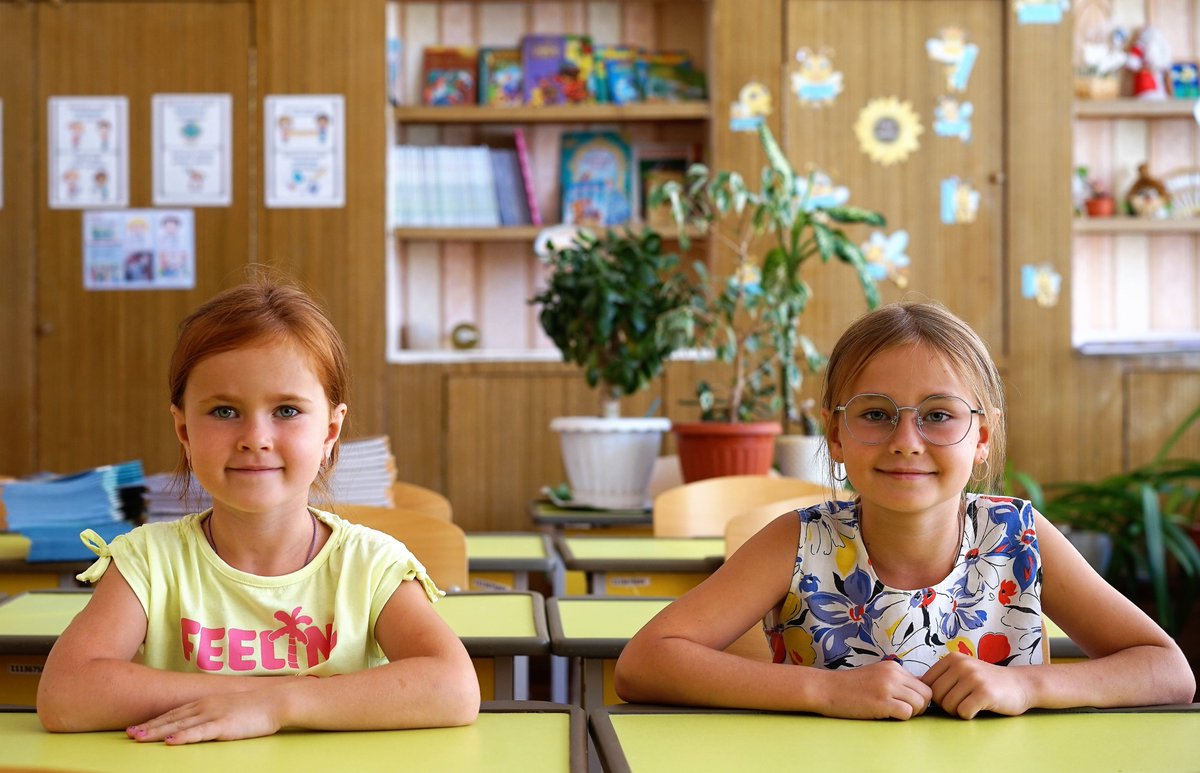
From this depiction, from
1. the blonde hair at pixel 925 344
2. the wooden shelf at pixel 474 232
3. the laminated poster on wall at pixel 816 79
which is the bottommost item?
the blonde hair at pixel 925 344

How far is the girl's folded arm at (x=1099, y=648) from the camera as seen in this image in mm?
1095

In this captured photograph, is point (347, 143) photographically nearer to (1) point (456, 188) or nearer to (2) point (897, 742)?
(1) point (456, 188)

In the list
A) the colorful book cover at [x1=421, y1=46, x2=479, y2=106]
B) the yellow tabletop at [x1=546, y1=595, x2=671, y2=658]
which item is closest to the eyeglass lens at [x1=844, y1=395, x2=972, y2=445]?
the yellow tabletop at [x1=546, y1=595, x2=671, y2=658]

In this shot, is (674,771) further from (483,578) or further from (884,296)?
(884,296)

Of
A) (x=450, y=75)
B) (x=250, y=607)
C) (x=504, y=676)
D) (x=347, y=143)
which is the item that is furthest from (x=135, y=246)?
(x=250, y=607)

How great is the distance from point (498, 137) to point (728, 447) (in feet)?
7.26

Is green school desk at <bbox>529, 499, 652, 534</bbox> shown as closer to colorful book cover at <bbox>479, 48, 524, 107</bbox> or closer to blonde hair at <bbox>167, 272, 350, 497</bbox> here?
blonde hair at <bbox>167, 272, 350, 497</bbox>

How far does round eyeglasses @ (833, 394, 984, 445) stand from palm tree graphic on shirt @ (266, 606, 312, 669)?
571 millimetres

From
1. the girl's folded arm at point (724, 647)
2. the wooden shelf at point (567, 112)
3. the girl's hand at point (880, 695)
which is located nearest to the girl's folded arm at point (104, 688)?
the girl's folded arm at point (724, 647)

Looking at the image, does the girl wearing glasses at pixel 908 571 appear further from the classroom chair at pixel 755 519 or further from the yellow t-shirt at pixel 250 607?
the yellow t-shirt at pixel 250 607

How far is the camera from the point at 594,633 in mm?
1469

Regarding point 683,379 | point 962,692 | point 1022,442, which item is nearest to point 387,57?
point 683,379

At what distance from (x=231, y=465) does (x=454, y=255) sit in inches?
146

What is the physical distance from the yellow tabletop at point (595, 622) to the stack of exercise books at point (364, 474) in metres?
0.81
